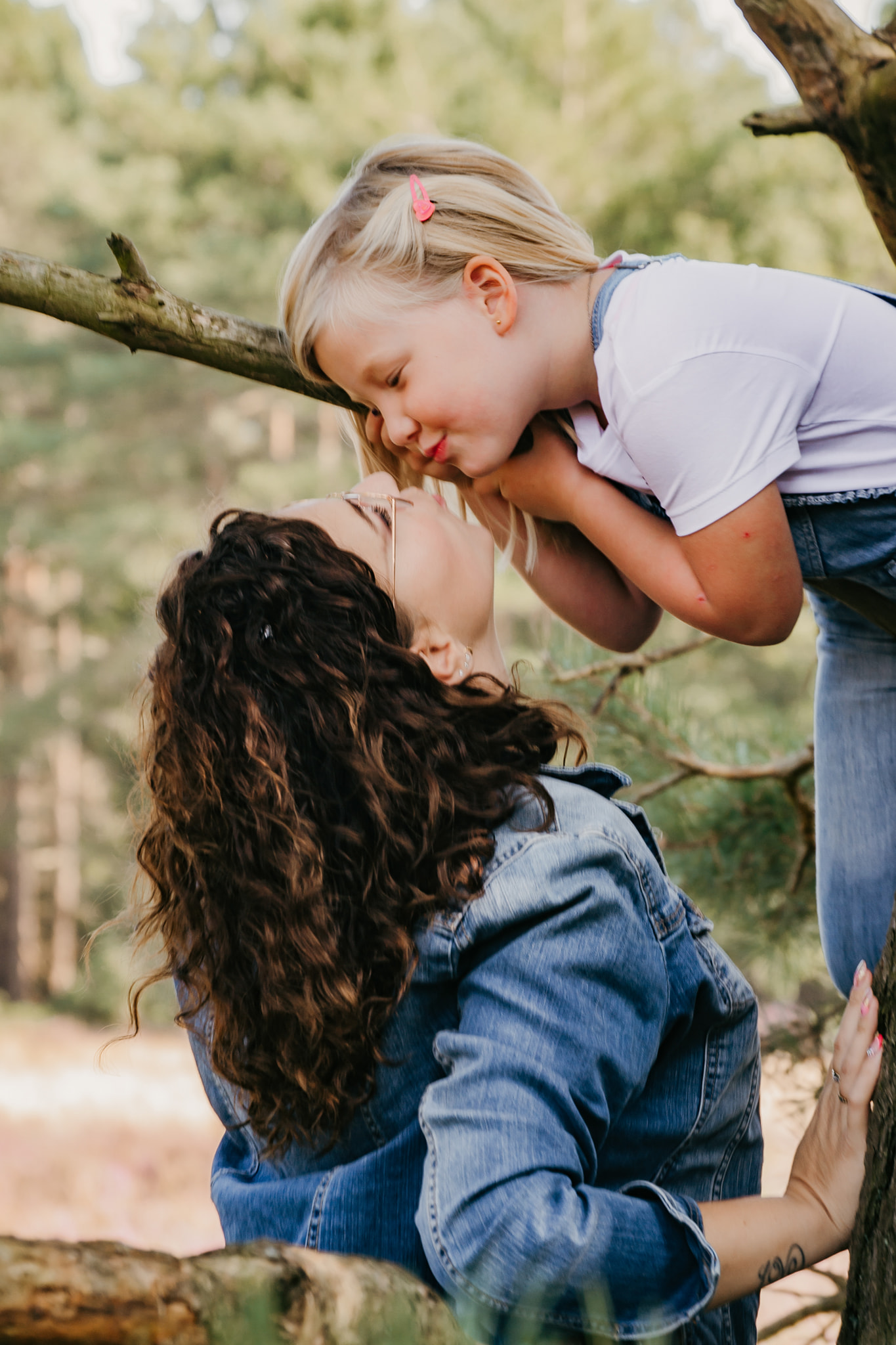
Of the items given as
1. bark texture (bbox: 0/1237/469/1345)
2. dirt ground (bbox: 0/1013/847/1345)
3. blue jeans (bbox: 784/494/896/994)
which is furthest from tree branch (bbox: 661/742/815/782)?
dirt ground (bbox: 0/1013/847/1345)

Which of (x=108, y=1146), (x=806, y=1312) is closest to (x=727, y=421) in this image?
(x=806, y=1312)

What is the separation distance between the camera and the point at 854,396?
1157mm

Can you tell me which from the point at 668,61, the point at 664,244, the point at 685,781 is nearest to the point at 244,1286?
the point at 685,781

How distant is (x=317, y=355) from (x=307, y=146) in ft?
28.4

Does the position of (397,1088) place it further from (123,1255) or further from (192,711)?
(123,1255)

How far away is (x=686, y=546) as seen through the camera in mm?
1172

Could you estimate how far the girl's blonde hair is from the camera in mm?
1294

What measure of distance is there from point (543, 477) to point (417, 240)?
308mm

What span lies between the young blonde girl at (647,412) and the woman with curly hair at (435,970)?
198 mm

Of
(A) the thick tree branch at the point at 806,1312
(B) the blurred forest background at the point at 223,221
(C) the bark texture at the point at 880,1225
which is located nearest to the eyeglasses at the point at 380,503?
(C) the bark texture at the point at 880,1225

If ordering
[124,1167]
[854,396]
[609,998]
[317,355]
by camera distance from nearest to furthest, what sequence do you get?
[609,998] < [854,396] < [317,355] < [124,1167]

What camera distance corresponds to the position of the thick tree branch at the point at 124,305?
3.83 feet

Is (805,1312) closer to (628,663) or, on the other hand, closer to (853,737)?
(853,737)

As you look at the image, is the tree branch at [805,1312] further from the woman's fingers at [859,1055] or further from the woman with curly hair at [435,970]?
the woman's fingers at [859,1055]
